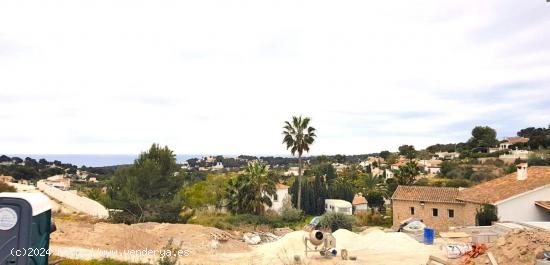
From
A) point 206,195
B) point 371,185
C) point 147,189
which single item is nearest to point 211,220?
point 147,189

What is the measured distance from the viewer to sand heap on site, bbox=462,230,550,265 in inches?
580

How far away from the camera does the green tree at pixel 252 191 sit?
1642 inches

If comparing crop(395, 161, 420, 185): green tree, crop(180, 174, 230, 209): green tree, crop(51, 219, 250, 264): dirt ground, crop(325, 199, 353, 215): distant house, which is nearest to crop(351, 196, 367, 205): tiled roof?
crop(325, 199, 353, 215): distant house

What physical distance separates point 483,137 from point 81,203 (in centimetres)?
9362

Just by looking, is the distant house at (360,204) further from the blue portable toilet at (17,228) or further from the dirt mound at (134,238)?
the blue portable toilet at (17,228)

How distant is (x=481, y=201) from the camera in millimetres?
29438

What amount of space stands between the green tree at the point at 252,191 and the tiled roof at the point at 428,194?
39.5 feet

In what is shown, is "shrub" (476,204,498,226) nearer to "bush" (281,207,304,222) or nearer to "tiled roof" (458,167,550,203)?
"tiled roof" (458,167,550,203)

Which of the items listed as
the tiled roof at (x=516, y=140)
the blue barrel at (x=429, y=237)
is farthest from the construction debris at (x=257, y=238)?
the tiled roof at (x=516, y=140)

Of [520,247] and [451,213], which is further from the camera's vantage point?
[451,213]

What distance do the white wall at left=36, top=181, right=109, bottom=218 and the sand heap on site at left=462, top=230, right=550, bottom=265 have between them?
92.1ft

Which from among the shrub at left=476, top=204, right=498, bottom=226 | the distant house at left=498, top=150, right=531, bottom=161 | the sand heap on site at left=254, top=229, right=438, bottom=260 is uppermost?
the distant house at left=498, top=150, right=531, bottom=161

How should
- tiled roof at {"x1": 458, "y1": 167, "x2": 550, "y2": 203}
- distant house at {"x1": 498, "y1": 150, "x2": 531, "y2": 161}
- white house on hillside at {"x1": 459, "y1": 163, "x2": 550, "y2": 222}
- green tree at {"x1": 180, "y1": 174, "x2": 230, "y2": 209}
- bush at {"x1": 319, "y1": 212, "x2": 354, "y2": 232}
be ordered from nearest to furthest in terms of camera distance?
white house on hillside at {"x1": 459, "y1": 163, "x2": 550, "y2": 222} → tiled roof at {"x1": 458, "y1": 167, "x2": 550, "y2": 203} → bush at {"x1": 319, "y1": 212, "x2": 354, "y2": 232} → green tree at {"x1": 180, "y1": 174, "x2": 230, "y2": 209} → distant house at {"x1": 498, "y1": 150, "x2": 531, "y2": 161}

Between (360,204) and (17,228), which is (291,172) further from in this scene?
(17,228)
